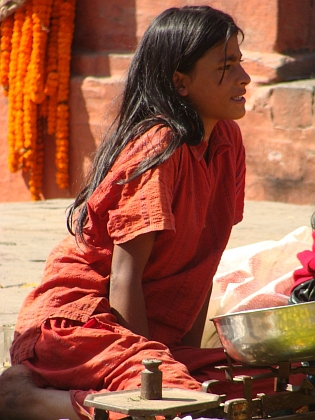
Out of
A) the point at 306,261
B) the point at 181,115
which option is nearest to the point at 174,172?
the point at 181,115

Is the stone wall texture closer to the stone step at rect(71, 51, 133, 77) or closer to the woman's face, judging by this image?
the stone step at rect(71, 51, 133, 77)

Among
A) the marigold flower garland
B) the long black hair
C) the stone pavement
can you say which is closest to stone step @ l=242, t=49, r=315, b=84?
the stone pavement

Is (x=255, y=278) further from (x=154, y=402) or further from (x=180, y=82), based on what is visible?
(x=154, y=402)

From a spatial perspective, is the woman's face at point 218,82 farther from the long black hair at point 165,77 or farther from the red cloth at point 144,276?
the red cloth at point 144,276

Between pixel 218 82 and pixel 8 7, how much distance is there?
16.8ft

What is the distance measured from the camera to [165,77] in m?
2.70

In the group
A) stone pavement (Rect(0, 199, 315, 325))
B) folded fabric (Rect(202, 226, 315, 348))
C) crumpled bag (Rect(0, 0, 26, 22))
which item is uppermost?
crumpled bag (Rect(0, 0, 26, 22))

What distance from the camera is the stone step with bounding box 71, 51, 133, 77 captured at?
713 cm

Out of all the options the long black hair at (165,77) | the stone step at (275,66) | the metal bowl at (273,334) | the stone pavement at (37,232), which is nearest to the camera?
the metal bowl at (273,334)

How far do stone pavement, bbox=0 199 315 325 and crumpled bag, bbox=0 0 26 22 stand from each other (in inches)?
64.6

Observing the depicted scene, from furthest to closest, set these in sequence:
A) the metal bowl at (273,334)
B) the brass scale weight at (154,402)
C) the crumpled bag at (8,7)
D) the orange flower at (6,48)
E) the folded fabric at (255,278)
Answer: the orange flower at (6,48) < the crumpled bag at (8,7) < the folded fabric at (255,278) < the metal bowl at (273,334) < the brass scale weight at (154,402)

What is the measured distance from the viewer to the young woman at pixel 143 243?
2.52m

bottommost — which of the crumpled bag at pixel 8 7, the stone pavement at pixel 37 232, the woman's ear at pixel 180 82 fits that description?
the stone pavement at pixel 37 232

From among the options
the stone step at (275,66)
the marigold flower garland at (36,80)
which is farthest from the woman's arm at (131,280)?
the marigold flower garland at (36,80)
